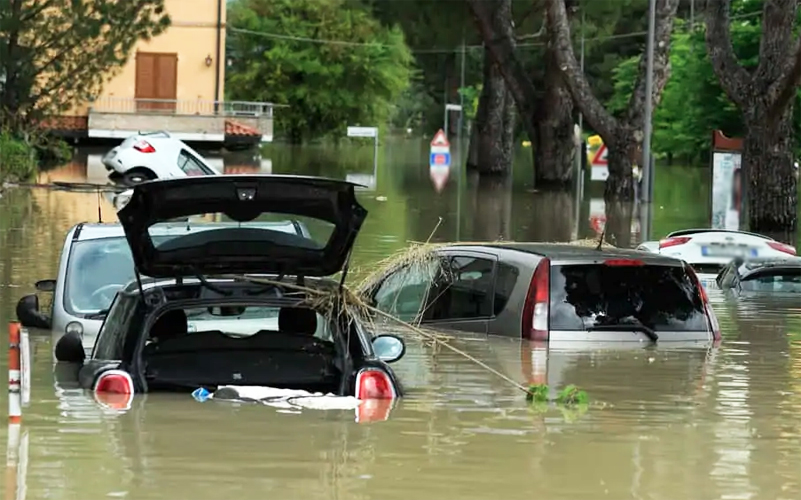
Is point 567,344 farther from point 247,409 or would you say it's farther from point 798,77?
point 798,77

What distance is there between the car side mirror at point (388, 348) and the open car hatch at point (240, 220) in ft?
1.59

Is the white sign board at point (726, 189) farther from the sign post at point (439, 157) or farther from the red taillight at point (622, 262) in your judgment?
the sign post at point (439, 157)

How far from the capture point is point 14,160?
41969mm

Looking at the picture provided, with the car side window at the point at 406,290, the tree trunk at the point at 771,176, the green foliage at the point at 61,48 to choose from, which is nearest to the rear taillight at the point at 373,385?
the car side window at the point at 406,290

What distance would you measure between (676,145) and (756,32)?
14.9 m

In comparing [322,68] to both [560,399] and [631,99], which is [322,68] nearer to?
[631,99]

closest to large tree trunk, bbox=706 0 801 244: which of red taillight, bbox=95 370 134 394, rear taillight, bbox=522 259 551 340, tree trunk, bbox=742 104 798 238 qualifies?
tree trunk, bbox=742 104 798 238

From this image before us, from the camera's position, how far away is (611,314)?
12.2 metres

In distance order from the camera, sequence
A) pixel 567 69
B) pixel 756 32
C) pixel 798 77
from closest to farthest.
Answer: pixel 798 77, pixel 567 69, pixel 756 32

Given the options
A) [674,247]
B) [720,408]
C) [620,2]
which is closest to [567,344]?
[720,408]

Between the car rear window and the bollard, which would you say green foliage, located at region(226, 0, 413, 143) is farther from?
the bollard

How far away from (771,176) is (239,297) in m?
24.1

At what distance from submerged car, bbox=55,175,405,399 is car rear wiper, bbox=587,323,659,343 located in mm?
3299

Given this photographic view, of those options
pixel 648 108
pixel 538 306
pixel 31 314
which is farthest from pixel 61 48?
pixel 538 306
